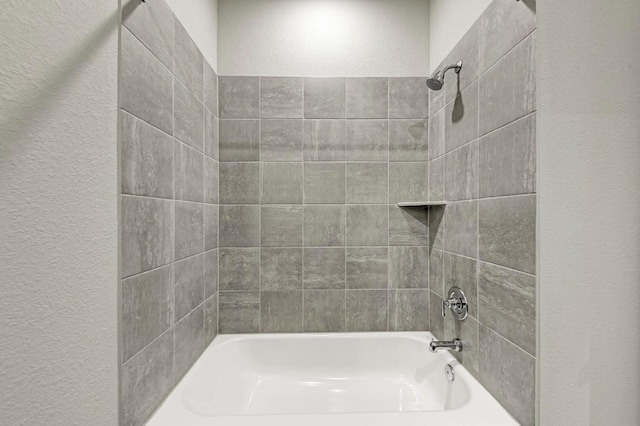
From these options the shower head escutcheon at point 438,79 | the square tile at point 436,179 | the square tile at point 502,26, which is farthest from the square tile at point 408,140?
the square tile at point 502,26

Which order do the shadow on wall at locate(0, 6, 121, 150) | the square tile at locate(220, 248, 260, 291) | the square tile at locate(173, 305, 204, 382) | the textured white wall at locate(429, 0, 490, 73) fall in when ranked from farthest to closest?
the square tile at locate(220, 248, 260, 291), the textured white wall at locate(429, 0, 490, 73), the square tile at locate(173, 305, 204, 382), the shadow on wall at locate(0, 6, 121, 150)

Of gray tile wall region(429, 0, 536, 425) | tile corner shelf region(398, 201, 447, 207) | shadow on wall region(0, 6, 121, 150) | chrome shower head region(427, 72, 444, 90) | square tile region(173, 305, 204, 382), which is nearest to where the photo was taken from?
shadow on wall region(0, 6, 121, 150)

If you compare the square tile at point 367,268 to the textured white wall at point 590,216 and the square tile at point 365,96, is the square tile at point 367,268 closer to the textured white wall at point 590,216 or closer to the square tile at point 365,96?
the square tile at point 365,96

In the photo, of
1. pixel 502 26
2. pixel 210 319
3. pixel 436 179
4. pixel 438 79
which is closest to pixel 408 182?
pixel 436 179

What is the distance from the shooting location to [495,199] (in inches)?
48.4

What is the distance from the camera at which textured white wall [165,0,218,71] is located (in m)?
1.45

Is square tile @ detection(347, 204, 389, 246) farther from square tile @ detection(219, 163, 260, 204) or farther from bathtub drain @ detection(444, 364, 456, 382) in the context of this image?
bathtub drain @ detection(444, 364, 456, 382)

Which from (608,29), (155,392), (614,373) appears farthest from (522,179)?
(155,392)

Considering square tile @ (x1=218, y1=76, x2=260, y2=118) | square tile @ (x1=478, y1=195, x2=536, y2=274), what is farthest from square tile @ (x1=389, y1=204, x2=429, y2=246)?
square tile @ (x1=218, y1=76, x2=260, y2=118)

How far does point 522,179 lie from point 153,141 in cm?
122

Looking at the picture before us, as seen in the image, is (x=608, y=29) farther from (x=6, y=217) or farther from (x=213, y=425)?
(x=213, y=425)

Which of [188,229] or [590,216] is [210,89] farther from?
[590,216]

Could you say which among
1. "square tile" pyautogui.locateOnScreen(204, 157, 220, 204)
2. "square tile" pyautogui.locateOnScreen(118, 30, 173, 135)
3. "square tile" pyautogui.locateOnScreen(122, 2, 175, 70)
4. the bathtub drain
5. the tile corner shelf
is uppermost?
"square tile" pyautogui.locateOnScreen(122, 2, 175, 70)

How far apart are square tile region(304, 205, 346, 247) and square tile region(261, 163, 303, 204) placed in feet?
0.37
